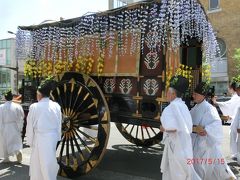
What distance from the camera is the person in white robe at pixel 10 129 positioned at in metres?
7.60

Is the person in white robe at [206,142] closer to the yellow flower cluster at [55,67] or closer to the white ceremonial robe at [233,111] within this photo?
the yellow flower cluster at [55,67]

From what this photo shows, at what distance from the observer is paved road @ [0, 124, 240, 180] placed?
647 centimetres

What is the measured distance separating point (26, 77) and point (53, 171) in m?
3.26

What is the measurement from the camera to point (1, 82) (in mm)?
49969

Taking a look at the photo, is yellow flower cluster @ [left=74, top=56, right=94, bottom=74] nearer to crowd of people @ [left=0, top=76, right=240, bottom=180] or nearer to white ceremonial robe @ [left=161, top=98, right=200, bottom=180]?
crowd of people @ [left=0, top=76, right=240, bottom=180]

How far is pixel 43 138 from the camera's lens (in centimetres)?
526

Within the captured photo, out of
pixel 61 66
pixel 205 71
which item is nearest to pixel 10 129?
pixel 61 66

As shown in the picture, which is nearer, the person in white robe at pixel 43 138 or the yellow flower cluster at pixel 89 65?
the person in white robe at pixel 43 138

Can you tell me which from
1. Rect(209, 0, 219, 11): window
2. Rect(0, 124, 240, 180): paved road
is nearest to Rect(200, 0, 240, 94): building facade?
Rect(209, 0, 219, 11): window

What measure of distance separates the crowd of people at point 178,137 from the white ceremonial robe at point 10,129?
8.04ft

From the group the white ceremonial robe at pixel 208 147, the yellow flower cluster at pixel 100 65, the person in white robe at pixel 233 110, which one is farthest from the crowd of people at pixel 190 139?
the person in white robe at pixel 233 110

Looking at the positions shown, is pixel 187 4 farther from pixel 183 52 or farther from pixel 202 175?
pixel 202 175

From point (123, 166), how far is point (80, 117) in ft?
5.13

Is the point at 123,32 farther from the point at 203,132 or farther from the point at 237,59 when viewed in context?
the point at 237,59
